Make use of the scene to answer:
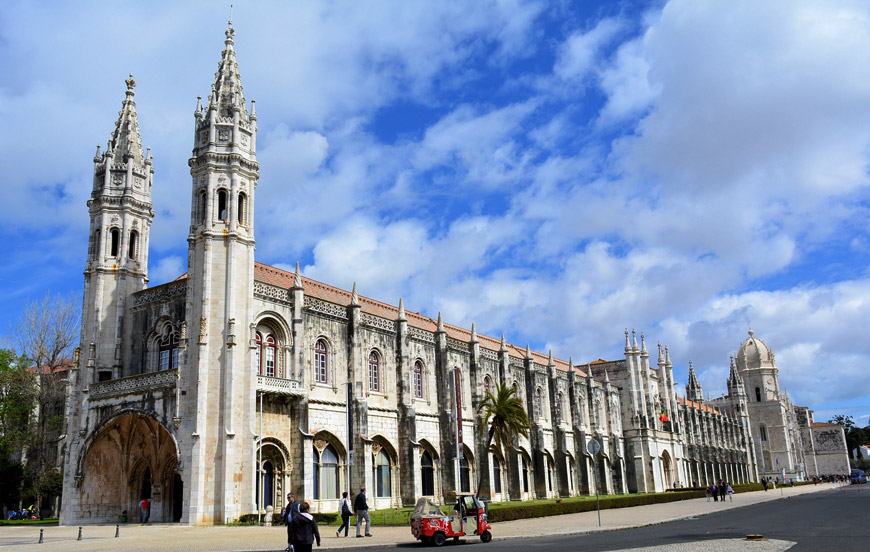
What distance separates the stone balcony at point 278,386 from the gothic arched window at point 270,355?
96 cm

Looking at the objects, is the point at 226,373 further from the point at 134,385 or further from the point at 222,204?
the point at 222,204

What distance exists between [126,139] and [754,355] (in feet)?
404

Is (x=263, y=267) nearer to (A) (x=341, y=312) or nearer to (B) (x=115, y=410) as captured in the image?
(A) (x=341, y=312)

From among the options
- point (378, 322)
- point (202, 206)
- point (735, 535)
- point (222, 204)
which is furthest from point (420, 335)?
point (735, 535)

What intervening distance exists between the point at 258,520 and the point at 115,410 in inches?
372

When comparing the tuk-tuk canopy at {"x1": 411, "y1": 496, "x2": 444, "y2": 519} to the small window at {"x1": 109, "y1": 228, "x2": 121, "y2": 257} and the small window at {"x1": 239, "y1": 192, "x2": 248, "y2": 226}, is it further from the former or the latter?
the small window at {"x1": 109, "y1": 228, "x2": 121, "y2": 257}

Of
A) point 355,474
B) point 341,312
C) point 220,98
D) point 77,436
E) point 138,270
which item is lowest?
point 355,474

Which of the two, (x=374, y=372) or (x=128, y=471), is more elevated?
(x=374, y=372)

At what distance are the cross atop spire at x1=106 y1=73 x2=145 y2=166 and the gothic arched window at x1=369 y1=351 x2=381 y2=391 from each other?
1677cm

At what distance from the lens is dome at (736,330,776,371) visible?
13288cm

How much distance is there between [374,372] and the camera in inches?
1608

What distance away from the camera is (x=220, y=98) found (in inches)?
1430

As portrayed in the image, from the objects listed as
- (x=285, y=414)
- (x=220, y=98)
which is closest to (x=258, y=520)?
(x=285, y=414)

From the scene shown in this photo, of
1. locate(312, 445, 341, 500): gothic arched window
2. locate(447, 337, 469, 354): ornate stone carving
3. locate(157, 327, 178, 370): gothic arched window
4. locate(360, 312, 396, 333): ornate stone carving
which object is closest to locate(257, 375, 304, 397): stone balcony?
locate(312, 445, 341, 500): gothic arched window
